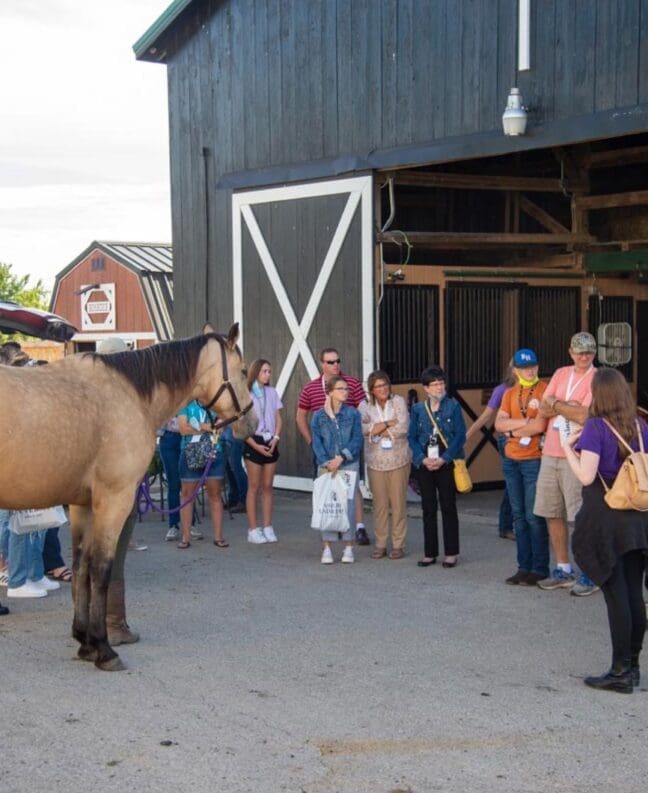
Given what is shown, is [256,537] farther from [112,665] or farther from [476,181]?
[476,181]

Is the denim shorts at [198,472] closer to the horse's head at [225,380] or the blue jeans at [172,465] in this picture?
the blue jeans at [172,465]

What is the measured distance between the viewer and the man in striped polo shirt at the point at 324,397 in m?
10.6

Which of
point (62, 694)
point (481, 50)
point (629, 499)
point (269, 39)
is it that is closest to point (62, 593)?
point (62, 694)

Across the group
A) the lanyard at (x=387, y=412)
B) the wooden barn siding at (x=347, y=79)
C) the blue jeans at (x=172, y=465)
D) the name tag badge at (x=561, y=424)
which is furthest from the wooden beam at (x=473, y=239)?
the name tag badge at (x=561, y=424)

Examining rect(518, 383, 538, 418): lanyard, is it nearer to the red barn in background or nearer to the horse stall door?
the horse stall door

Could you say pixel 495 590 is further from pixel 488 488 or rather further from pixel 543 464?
pixel 488 488

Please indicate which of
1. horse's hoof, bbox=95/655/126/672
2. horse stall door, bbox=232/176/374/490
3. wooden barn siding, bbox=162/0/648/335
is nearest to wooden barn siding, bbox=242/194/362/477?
horse stall door, bbox=232/176/374/490

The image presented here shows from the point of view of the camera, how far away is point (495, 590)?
342 inches

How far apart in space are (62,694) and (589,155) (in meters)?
10.2

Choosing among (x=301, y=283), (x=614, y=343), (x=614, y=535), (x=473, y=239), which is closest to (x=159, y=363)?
(x=614, y=535)

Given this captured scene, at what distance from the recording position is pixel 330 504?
9727mm

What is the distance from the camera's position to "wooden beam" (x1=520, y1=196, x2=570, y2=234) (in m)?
14.6

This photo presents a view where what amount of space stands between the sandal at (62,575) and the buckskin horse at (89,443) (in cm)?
226

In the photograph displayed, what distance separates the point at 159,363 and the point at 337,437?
301cm
